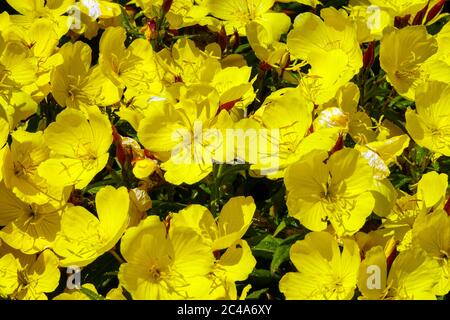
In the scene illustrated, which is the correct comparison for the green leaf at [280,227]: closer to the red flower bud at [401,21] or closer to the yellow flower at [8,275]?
the yellow flower at [8,275]

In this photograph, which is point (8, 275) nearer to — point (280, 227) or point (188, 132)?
point (188, 132)

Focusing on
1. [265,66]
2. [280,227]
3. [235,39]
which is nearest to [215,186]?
[280,227]

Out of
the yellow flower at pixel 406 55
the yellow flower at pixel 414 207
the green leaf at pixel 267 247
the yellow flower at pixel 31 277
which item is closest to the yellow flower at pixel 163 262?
the green leaf at pixel 267 247

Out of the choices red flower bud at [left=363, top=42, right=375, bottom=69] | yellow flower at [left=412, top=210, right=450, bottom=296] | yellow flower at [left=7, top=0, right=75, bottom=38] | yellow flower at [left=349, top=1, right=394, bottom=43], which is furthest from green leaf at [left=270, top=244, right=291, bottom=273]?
yellow flower at [left=7, top=0, right=75, bottom=38]

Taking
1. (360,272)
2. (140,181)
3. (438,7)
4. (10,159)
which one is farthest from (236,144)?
(438,7)

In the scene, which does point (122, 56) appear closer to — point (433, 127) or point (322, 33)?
point (322, 33)
